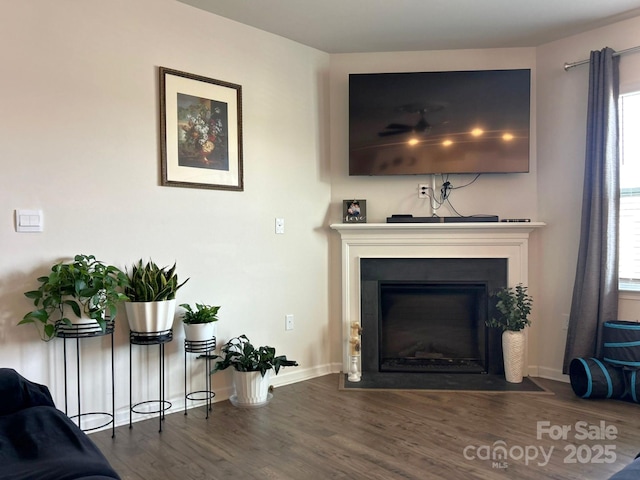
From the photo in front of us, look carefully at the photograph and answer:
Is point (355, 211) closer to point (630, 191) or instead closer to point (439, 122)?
point (439, 122)

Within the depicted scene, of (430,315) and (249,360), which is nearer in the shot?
(249,360)

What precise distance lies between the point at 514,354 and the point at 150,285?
256 cm

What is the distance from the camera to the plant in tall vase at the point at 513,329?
3.53 m

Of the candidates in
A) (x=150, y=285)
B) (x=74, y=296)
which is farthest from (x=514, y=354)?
(x=74, y=296)

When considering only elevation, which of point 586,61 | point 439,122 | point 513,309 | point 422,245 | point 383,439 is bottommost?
point 383,439

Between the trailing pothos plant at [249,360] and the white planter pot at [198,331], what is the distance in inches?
8.4

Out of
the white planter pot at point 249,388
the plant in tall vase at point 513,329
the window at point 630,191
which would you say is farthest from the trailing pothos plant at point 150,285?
the window at point 630,191

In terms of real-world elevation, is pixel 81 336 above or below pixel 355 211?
below

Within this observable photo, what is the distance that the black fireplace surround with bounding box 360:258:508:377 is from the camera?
376 centimetres

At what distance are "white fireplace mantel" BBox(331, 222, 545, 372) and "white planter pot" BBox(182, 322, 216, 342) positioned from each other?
47.7 inches

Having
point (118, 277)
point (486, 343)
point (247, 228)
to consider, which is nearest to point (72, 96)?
point (118, 277)

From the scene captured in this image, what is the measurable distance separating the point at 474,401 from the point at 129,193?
251 centimetres

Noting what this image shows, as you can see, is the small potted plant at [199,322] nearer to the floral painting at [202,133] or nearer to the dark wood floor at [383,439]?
the dark wood floor at [383,439]

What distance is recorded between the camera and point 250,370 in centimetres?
308
